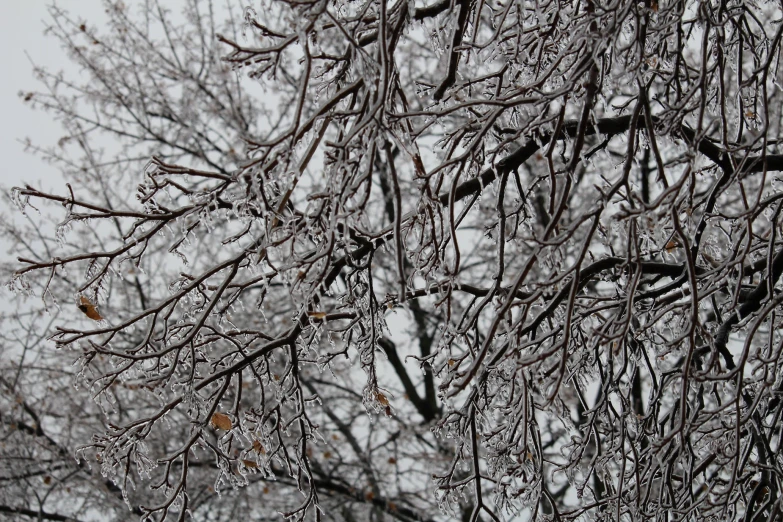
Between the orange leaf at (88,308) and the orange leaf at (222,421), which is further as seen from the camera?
the orange leaf at (222,421)

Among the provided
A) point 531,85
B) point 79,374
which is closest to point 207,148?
point 79,374

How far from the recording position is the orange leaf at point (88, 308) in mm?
3123

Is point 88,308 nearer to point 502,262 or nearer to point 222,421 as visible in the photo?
point 222,421

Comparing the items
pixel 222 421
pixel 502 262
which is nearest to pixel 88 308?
pixel 222 421

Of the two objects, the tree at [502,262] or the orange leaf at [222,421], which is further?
the orange leaf at [222,421]

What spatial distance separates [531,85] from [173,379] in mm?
1956

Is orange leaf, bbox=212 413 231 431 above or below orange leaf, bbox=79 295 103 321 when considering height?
below

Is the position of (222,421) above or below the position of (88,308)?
below

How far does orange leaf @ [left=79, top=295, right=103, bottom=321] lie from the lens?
3.12 m

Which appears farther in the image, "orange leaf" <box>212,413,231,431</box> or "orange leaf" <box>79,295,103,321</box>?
"orange leaf" <box>212,413,231,431</box>

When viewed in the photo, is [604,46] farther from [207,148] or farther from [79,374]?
[207,148]

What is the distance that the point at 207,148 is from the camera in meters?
9.95

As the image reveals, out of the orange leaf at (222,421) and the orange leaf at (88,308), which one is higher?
the orange leaf at (88,308)

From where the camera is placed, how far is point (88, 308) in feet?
10.3
